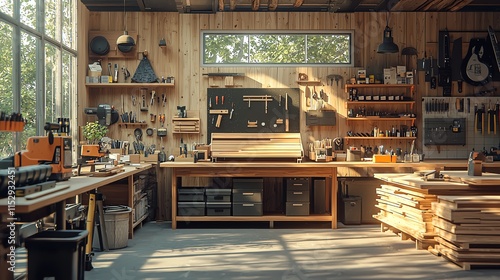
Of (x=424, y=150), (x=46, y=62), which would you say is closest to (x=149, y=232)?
(x=46, y=62)

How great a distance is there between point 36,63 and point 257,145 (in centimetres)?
341

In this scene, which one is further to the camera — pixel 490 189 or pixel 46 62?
pixel 46 62

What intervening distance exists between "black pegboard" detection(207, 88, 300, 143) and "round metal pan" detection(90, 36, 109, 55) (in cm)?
179

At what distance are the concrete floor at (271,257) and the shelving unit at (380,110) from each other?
1.91 m

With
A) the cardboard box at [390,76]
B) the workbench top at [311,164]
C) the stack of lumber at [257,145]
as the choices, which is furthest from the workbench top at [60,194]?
the cardboard box at [390,76]

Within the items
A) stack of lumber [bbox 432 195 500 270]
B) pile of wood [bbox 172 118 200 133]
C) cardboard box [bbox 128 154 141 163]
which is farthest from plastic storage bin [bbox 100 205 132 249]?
stack of lumber [bbox 432 195 500 270]

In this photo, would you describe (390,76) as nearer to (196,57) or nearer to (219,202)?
(196,57)

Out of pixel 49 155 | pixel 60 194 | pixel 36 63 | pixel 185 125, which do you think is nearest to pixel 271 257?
pixel 49 155

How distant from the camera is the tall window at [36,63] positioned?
5848 mm

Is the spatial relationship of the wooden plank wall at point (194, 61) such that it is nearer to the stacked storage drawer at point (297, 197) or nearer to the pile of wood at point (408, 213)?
the stacked storage drawer at point (297, 197)

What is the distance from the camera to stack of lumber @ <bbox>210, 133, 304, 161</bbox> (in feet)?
26.8

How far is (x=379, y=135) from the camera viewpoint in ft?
29.0

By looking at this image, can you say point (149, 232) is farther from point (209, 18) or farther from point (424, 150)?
point (424, 150)

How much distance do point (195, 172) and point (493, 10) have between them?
18.5 feet
